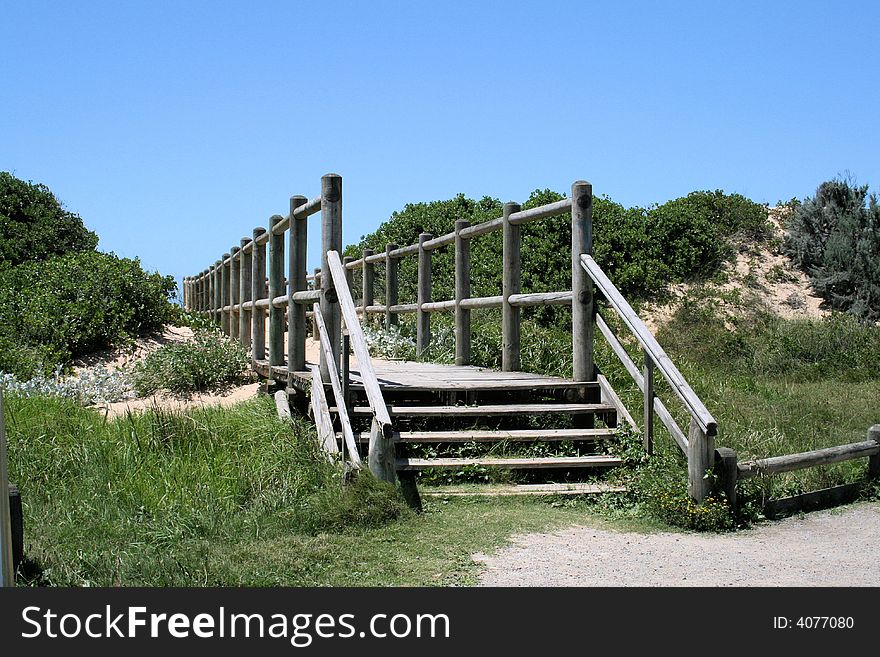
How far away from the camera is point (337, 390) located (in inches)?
313

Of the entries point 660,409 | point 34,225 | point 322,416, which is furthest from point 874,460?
point 34,225

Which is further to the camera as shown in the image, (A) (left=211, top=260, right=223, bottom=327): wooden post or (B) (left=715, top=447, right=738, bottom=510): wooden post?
(A) (left=211, top=260, right=223, bottom=327): wooden post

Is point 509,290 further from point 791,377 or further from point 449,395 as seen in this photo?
point 791,377

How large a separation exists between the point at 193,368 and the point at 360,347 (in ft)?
21.0

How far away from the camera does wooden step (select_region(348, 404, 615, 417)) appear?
818cm

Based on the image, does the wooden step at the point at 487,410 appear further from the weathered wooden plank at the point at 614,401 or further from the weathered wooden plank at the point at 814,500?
the weathered wooden plank at the point at 814,500

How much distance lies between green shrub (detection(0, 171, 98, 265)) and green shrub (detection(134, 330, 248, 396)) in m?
14.2

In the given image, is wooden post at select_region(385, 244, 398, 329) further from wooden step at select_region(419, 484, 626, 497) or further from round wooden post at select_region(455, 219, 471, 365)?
wooden step at select_region(419, 484, 626, 497)

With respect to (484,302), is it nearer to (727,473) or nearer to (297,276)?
(297,276)

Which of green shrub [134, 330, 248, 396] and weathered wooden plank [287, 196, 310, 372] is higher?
weathered wooden plank [287, 196, 310, 372]

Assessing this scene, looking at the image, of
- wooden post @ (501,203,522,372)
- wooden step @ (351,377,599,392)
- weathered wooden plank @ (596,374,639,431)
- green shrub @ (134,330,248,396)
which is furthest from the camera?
green shrub @ (134,330,248,396)

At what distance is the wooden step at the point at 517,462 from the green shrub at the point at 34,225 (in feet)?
70.7

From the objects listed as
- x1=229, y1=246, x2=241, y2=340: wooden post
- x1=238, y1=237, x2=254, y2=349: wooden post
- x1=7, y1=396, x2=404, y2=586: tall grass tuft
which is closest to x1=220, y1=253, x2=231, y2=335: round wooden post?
x1=229, y1=246, x2=241, y2=340: wooden post
